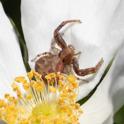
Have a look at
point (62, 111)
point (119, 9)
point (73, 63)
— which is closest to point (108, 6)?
point (119, 9)

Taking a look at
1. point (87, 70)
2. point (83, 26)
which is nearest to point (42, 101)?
point (87, 70)

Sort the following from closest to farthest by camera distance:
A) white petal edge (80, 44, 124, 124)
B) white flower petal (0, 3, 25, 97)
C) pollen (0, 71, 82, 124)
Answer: white petal edge (80, 44, 124, 124), pollen (0, 71, 82, 124), white flower petal (0, 3, 25, 97)

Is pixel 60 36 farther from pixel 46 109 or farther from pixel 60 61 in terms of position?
pixel 46 109

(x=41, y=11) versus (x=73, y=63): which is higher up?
(x=41, y=11)

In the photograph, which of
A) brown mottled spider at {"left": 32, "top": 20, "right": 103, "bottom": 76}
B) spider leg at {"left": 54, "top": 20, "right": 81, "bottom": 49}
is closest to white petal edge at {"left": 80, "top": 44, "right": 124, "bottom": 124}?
brown mottled spider at {"left": 32, "top": 20, "right": 103, "bottom": 76}

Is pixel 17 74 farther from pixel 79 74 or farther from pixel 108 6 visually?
pixel 108 6

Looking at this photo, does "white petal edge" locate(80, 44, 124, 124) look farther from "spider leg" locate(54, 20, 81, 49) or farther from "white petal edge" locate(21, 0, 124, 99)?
"spider leg" locate(54, 20, 81, 49)

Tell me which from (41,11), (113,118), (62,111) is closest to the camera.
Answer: (113,118)
